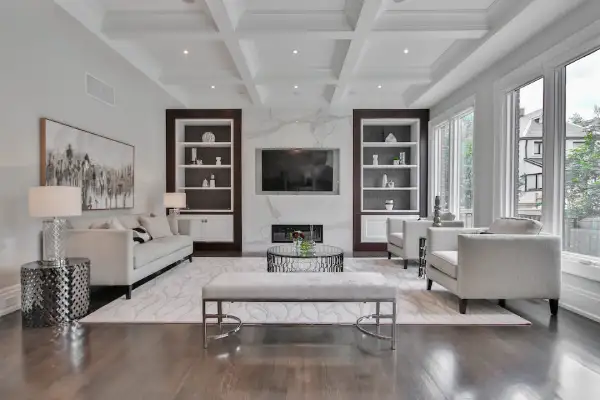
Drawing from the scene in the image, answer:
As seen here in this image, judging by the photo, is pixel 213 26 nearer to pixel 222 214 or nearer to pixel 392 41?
pixel 392 41

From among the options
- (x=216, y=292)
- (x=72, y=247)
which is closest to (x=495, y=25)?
(x=216, y=292)

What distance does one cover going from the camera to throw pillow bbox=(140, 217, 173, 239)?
18.9 ft

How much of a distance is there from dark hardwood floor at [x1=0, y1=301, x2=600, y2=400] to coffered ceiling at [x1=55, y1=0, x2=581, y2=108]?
289 cm

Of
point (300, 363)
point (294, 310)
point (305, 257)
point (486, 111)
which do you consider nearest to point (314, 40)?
point (486, 111)

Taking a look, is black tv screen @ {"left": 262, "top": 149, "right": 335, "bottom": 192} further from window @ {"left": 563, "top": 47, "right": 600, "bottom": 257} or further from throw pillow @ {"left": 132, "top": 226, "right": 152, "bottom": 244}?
window @ {"left": 563, "top": 47, "right": 600, "bottom": 257}

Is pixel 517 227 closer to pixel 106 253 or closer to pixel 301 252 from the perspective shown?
pixel 301 252

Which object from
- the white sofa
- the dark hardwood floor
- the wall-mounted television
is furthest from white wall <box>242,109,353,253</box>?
the dark hardwood floor

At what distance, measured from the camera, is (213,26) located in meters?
4.39

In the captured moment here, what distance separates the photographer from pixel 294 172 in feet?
26.4

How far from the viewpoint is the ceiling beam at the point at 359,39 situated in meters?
3.81

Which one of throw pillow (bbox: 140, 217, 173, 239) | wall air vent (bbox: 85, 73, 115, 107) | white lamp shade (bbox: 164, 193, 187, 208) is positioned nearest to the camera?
wall air vent (bbox: 85, 73, 115, 107)

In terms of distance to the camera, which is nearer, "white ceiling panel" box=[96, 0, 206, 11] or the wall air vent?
"white ceiling panel" box=[96, 0, 206, 11]

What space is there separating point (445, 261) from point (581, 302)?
1170mm

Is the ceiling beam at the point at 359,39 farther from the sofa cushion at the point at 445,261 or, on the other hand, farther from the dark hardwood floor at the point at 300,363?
the dark hardwood floor at the point at 300,363
